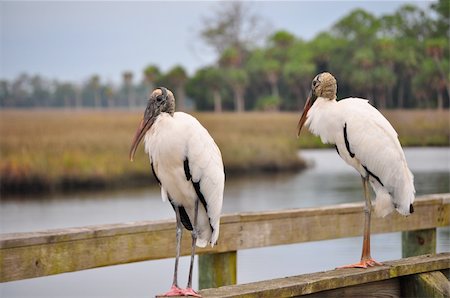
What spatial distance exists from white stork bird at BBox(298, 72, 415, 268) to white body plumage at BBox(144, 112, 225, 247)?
0.74 meters

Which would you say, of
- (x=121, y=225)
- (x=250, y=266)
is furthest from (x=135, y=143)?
(x=250, y=266)

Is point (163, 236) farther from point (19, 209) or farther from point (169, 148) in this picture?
point (19, 209)

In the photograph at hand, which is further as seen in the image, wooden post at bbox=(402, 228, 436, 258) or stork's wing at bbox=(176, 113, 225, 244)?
wooden post at bbox=(402, 228, 436, 258)

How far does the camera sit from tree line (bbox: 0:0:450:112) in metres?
26.6

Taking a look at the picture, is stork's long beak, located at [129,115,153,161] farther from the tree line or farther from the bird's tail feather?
the tree line

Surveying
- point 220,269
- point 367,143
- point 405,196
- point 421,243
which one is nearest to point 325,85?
point 367,143

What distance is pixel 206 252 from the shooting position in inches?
158

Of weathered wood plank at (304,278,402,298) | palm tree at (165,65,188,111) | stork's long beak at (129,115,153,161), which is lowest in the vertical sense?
weathered wood plank at (304,278,402,298)

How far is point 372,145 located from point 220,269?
1.13 metres

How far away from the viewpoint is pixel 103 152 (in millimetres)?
16781

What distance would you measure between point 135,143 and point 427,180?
1478cm

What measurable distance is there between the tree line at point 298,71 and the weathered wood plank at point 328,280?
38.9 feet

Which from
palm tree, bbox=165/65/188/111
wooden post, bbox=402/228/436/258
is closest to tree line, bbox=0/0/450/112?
palm tree, bbox=165/65/188/111

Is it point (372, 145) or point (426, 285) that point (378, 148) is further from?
point (426, 285)
